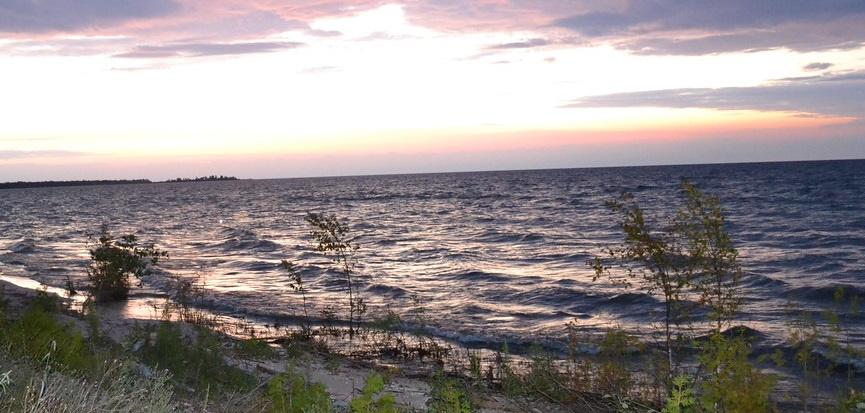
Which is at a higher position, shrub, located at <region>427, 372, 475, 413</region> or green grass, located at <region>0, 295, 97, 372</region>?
green grass, located at <region>0, 295, 97, 372</region>

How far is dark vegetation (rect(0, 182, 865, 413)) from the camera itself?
6.37m

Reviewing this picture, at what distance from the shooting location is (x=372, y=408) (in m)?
6.60

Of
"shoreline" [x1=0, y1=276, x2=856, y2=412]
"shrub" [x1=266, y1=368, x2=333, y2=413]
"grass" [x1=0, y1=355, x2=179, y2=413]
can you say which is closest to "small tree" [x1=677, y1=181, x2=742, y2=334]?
"shoreline" [x1=0, y1=276, x2=856, y2=412]

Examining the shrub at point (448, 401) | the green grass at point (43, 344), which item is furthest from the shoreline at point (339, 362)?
the green grass at point (43, 344)

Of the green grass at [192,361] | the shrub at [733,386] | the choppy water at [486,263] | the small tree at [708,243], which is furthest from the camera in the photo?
Answer: the choppy water at [486,263]

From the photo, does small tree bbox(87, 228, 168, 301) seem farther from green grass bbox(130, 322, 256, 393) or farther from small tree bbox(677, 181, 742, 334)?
small tree bbox(677, 181, 742, 334)

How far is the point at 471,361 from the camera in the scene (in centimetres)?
1274

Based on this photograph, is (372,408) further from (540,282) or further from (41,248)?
(41,248)

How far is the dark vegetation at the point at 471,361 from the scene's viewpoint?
251 inches

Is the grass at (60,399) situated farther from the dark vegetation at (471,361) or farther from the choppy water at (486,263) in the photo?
the choppy water at (486,263)

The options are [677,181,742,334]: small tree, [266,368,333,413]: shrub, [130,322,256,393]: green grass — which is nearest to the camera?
[266,368,333,413]: shrub

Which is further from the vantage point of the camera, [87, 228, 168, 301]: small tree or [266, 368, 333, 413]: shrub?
[87, 228, 168, 301]: small tree

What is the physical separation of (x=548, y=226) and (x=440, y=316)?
83.9 ft

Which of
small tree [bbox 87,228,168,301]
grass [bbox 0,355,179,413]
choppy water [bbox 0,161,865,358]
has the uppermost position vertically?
grass [bbox 0,355,179,413]
